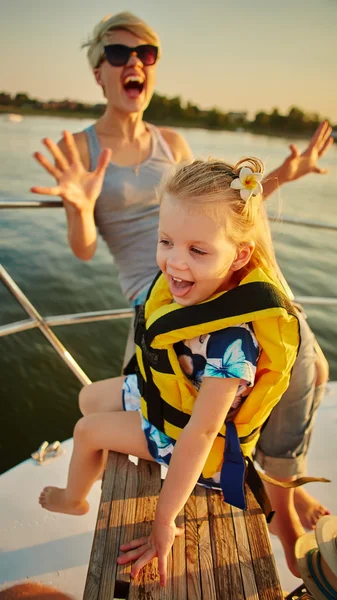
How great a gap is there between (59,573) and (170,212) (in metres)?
1.12

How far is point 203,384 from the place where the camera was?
1074mm

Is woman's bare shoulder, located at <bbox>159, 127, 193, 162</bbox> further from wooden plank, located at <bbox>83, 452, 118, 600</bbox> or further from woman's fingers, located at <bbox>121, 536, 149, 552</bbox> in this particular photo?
woman's fingers, located at <bbox>121, 536, 149, 552</bbox>

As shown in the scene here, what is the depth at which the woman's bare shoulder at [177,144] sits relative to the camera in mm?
2176

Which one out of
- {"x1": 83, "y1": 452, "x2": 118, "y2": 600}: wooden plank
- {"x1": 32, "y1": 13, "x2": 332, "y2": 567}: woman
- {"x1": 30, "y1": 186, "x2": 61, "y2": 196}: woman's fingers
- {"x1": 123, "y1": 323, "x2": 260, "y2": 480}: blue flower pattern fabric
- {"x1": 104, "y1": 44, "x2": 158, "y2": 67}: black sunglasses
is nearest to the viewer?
{"x1": 83, "y1": 452, "x2": 118, "y2": 600}: wooden plank

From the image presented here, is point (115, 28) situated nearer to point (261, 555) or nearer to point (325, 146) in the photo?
point (325, 146)

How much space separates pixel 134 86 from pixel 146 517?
5.34 feet

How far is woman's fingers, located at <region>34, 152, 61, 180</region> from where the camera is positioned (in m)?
1.62

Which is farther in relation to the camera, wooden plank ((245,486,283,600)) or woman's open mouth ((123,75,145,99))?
woman's open mouth ((123,75,145,99))

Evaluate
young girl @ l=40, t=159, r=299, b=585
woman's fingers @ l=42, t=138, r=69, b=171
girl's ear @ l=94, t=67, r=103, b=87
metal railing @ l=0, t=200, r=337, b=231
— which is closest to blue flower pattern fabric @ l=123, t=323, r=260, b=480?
young girl @ l=40, t=159, r=299, b=585

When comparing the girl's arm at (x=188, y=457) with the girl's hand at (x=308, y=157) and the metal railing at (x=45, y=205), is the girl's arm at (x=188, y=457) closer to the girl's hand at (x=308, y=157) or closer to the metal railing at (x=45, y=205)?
the metal railing at (x=45, y=205)

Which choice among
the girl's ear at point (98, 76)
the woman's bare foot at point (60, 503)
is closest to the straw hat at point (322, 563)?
the woman's bare foot at point (60, 503)

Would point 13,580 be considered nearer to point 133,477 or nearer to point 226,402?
point 133,477

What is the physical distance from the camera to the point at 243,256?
1181 mm

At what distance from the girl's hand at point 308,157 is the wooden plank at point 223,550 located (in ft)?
4.64
